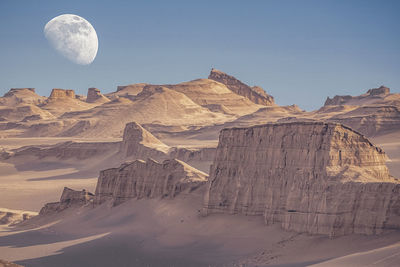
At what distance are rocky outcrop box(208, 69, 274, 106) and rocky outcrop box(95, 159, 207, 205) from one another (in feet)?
447

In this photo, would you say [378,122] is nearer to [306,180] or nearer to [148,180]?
[148,180]

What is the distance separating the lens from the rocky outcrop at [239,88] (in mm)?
183000

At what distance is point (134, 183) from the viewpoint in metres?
45.2

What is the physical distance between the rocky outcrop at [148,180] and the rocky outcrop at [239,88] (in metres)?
136

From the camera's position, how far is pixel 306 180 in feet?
104

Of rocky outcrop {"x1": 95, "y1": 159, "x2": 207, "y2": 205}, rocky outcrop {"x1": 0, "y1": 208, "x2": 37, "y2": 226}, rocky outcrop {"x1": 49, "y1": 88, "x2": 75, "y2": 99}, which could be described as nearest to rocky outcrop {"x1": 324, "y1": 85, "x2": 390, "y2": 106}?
rocky outcrop {"x1": 49, "y1": 88, "x2": 75, "y2": 99}

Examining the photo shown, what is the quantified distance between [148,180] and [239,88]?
141 metres

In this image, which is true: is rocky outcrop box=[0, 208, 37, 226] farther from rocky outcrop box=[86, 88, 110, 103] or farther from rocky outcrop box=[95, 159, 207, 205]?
rocky outcrop box=[86, 88, 110, 103]

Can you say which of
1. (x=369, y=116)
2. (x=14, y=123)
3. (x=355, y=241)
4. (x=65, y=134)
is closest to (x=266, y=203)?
(x=355, y=241)

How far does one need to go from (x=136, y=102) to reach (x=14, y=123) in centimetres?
2826

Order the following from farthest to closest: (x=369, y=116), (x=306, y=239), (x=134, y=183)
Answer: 1. (x=369, y=116)
2. (x=134, y=183)
3. (x=306, y=239)

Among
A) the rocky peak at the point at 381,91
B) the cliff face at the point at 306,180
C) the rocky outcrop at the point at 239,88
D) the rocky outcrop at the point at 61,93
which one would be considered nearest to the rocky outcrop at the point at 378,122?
the cliff face at the point at 306,180

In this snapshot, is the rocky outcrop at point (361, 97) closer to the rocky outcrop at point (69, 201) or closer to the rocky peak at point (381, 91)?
the rocky peak at point (381, 91)

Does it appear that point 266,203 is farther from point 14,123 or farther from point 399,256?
point 14,123
